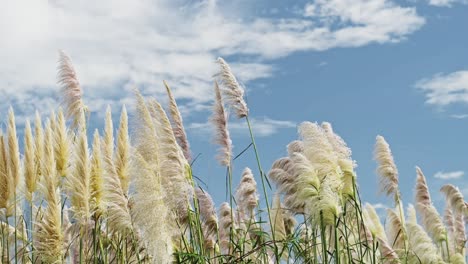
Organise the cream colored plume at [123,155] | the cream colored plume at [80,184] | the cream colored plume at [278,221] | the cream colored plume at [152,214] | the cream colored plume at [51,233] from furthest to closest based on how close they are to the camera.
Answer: the cream colored plume at [278,221] → the cream colored plume at [123,155] → the cream colored plume at [80,184] → the cream colored plume at [51,233] → the cream colored plume at [152,214]

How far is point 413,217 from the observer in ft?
25.4

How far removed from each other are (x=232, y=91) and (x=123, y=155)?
90cm

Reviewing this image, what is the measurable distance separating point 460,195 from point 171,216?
226 inches

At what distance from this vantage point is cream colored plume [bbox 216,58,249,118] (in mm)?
5691

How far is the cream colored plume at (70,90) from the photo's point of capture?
6.29 meters

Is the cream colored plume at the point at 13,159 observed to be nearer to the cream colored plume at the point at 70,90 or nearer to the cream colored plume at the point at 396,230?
the cream colored plume at the point at 70,90

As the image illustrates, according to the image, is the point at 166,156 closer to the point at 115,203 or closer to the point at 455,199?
the point at 115,203

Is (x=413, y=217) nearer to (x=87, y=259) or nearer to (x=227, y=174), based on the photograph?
(x=227, y=174)

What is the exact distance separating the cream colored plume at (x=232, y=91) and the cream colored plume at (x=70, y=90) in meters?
1.22

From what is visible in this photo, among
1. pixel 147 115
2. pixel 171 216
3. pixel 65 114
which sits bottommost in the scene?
pixel 171 216

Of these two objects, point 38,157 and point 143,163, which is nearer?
point 143,163

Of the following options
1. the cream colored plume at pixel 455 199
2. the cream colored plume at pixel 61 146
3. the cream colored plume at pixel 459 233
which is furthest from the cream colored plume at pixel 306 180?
the cream colored plume at pixel 455 199

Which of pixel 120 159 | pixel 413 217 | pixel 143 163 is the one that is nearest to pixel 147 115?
pixel 143 163

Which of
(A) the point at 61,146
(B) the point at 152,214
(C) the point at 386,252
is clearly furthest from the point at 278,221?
(B) the point at 152,214
